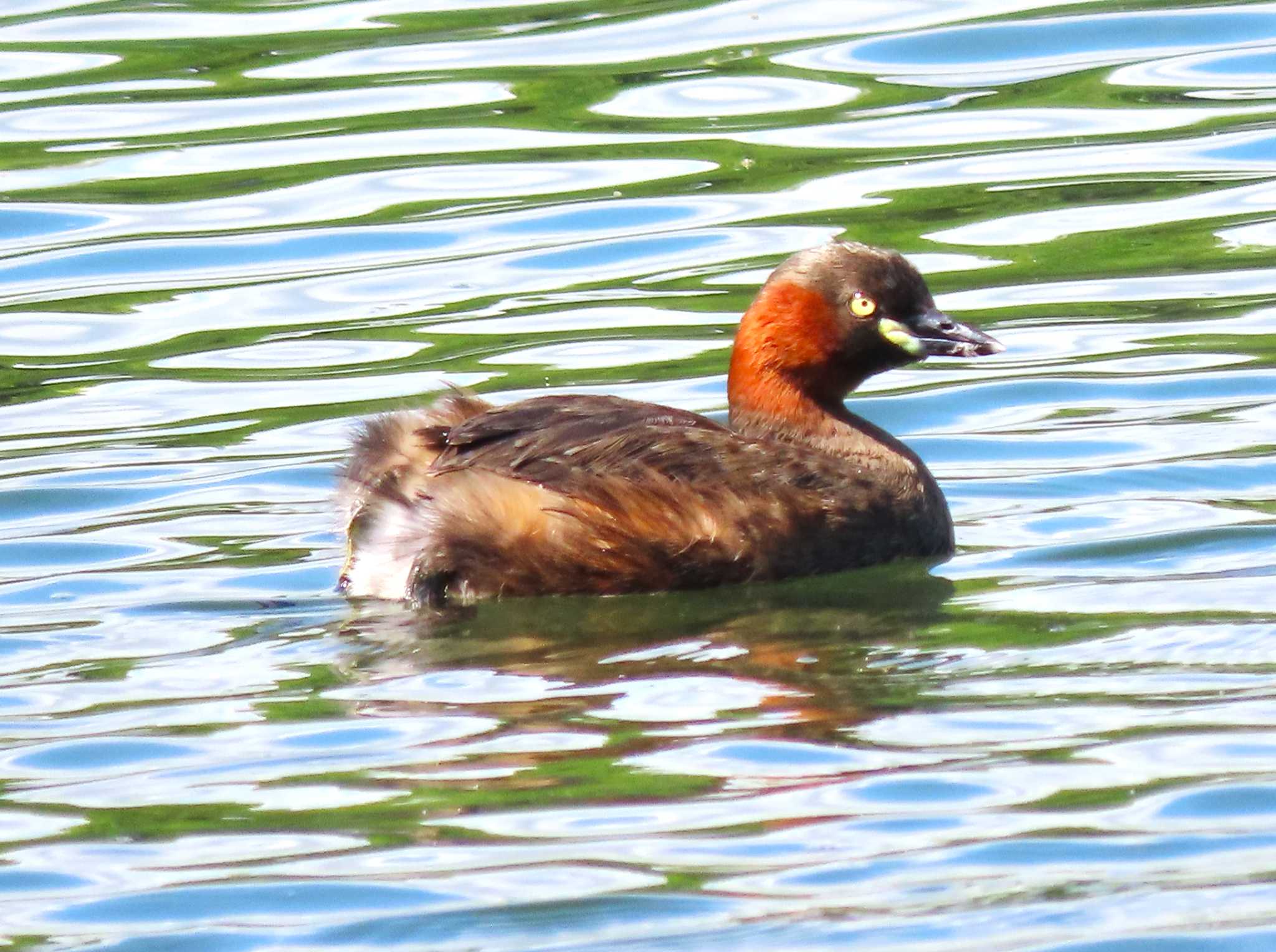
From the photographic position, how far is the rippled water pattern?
4738 millimetres

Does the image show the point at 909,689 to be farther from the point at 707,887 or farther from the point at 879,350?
the point at 879,350

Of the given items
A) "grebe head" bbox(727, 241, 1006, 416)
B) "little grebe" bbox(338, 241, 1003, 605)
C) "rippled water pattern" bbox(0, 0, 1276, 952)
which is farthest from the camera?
"grebe head" bbox(727, 241, 1006, 416)

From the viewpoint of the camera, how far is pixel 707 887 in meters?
→ 4.61

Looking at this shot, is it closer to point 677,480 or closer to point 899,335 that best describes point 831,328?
point 899,335

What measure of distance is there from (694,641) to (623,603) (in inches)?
18.6

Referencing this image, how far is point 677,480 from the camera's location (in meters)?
6.79

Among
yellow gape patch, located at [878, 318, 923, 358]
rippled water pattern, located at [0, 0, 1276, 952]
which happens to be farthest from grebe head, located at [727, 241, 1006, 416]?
rippled water pattern, located at [0, 0, 1276, 952]

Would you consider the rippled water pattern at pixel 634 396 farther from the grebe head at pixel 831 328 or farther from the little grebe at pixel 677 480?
the grebe head at pixel 831 328

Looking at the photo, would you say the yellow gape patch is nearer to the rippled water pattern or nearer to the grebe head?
the grebe head

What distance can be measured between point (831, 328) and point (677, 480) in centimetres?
79

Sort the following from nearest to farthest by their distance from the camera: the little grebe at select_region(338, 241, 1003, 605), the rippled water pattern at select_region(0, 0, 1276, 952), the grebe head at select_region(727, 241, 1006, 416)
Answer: the rippled water pattern at select_region(0, 0, 1276, 952) < the little grebe at select_region(338, 241, 1003, 605) < the grebe head at select_region(727, 241, 1006, 416)

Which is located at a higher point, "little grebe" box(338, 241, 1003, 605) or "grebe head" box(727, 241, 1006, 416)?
"grebe head" box(727, 241, 1006, 416)

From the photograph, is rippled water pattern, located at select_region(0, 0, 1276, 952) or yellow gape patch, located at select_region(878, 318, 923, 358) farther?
yellow gape patch, located at select_region(878, 318, 923, 358)

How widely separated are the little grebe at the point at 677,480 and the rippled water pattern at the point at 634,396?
0.11 metres
